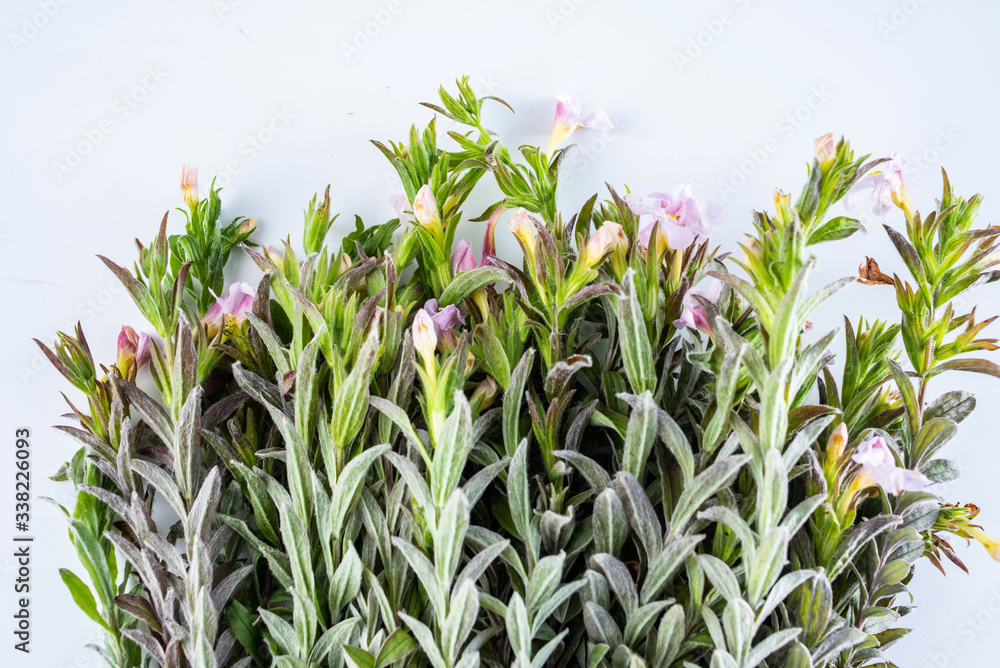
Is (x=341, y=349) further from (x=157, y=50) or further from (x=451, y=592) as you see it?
(x=157, y=50)

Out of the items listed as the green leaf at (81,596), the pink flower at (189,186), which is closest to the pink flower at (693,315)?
the pink flower at (189,186)

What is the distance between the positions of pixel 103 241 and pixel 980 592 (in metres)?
1.76

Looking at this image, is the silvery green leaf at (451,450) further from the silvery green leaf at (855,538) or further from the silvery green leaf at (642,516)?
the silvery green leaf at (855,538)

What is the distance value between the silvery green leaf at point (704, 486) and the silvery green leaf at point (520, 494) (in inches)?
8.0

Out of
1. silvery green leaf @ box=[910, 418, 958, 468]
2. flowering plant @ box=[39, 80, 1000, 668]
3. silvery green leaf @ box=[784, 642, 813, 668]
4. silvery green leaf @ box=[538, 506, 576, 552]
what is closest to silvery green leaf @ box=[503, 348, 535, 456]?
flowering plant @ box=[39, 80, 1000, 668]

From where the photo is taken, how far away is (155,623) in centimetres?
105

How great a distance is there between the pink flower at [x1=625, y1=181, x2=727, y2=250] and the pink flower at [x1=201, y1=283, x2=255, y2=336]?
0.67m

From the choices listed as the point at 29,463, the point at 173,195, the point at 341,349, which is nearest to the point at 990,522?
the point at 341,349

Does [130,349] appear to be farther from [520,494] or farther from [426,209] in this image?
[520,494]

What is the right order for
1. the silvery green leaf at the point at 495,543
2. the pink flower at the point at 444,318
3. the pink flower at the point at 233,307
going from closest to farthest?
the silvery green leaf at the point at 495,543
the pink flower at the point at 444,318
the pink flower at the point at 233,307

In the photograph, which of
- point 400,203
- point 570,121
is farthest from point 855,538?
point 400,203

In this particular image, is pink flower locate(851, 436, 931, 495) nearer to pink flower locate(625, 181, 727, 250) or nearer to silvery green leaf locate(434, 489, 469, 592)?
pink flower locate(625, 181, 727, 250)

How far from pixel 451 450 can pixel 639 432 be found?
0.27 metres

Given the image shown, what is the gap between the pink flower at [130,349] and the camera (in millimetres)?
1146
